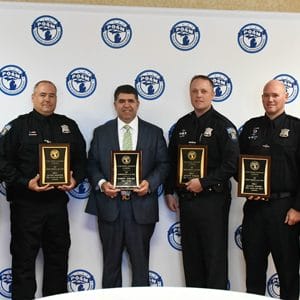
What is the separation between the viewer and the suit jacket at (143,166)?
3.55 m

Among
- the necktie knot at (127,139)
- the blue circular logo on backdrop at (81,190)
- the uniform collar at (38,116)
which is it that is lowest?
the blue circular logo on backdrop at (81,190)

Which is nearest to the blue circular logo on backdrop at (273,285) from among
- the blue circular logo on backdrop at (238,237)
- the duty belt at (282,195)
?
the blue circular logo on backdrop at (238,237)

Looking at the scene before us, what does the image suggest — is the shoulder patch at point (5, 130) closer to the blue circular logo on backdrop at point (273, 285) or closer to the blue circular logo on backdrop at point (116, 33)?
the blue circular logo on backdrop at point (116, 33)

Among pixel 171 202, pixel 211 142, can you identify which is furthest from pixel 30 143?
pixel 211 142

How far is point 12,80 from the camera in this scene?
378cm

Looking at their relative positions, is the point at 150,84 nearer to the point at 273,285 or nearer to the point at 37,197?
the point at 37,197

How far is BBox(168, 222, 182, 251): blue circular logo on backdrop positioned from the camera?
3.92 metres

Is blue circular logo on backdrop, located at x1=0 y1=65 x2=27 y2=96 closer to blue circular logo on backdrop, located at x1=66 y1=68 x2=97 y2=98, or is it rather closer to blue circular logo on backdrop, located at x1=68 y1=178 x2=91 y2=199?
blue circular logo on backdrop, located at x1=66 y1=68 x2=97 y2=98

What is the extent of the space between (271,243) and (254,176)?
476 millimetres

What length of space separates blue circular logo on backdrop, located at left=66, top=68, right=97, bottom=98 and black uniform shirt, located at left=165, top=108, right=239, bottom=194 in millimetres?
763

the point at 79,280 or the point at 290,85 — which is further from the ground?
the point at 290,85

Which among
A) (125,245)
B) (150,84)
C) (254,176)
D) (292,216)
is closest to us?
(292,216)

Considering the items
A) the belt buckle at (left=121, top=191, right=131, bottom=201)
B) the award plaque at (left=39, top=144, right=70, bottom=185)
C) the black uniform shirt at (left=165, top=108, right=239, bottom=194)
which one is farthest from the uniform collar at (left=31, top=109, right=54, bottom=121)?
the black uniform shirt at (left=165, top=108, right=239, bottom=194)

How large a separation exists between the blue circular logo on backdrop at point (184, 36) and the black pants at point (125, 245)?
134 cm
